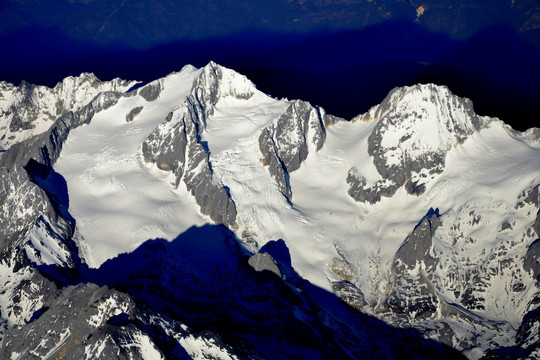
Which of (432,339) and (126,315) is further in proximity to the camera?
(432,339)

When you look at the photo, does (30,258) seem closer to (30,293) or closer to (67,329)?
(30,293)

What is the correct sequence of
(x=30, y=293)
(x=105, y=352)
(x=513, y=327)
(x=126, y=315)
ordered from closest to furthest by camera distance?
(x=105, y=352) < (x=126, y=315) < (x=30, y=293) < (x=513, y=327)

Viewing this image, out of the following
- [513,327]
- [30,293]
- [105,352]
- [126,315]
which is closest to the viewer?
[105,352]

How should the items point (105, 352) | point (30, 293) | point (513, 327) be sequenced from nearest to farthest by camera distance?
point (105, 352), point (30, 293), point (513, 327)

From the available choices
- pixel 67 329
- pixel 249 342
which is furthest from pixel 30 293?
pixel 249 342

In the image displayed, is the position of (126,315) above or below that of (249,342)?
above

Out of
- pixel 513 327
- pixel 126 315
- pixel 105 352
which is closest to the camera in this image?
pixel 105 352

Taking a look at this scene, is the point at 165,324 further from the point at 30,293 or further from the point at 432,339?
the point at 432,339

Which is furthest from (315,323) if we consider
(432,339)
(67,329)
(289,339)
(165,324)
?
(67,329)

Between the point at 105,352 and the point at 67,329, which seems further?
the point at 67,329
